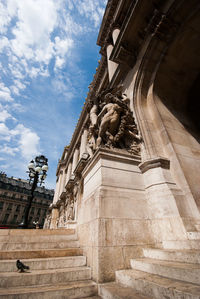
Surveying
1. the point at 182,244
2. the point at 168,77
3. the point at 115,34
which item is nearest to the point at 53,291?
the point at 182,244

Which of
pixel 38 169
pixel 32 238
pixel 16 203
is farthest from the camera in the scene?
pixel 16 203

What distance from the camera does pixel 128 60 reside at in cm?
691

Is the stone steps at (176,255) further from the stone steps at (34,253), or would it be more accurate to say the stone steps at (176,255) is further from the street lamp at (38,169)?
the street lamp at (38,169)

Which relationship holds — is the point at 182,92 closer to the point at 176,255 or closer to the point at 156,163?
the point at 156,163

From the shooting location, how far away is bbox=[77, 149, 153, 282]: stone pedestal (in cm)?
261

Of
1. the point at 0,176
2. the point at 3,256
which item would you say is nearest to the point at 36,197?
the point at 0,176

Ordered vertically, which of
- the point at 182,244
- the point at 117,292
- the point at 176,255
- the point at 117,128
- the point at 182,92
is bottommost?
the point at 117,292

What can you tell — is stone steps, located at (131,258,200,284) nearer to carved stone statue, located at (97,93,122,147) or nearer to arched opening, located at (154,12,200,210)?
arched opening, located at (154,12,200,210)

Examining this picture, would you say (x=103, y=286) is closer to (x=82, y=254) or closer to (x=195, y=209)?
(x=82, y=254)

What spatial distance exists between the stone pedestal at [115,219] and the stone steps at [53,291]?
0.76 ft

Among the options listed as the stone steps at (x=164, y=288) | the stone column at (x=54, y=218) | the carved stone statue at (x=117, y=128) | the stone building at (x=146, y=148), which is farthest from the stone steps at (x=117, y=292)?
the stone column at (x=54, y=218)

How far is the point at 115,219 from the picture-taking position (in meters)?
3.03

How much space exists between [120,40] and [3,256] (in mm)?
9116

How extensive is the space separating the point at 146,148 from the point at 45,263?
398 centimetres
